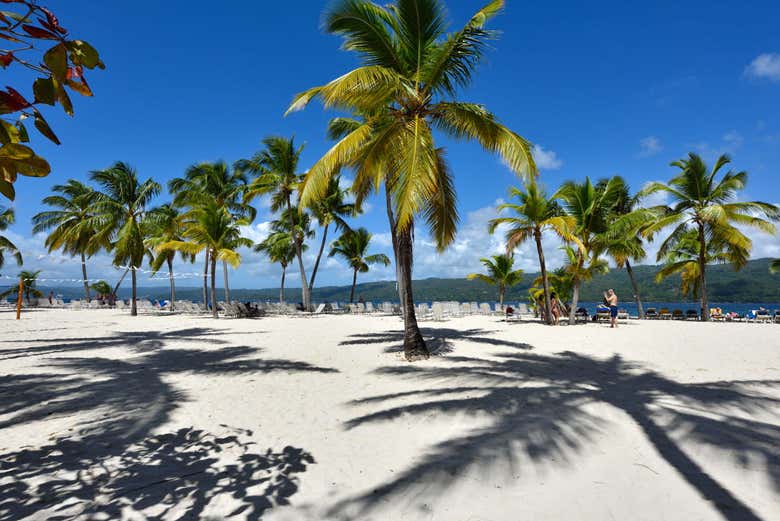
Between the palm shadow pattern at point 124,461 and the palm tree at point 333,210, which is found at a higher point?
the palm tree at point 333,210

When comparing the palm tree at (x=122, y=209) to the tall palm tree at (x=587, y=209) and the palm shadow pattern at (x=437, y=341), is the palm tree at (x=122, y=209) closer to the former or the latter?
the palm shadow pattern at (x=437, y=341)

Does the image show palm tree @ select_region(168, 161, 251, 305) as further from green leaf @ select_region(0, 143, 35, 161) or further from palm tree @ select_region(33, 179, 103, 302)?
green leaf @ select_region(0, 143, 35, 161)

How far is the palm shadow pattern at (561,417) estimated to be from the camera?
336 centimetres

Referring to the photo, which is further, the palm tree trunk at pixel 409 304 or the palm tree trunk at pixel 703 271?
the palm tree trunk at pixel 703 271

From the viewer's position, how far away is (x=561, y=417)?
4.74 metres

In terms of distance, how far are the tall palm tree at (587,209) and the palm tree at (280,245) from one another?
19.5m

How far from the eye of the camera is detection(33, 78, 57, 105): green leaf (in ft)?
3.67

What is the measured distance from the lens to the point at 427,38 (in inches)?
324

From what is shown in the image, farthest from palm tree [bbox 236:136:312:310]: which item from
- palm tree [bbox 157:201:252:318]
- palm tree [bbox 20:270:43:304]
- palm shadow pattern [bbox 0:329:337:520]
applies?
palm tree [bbox 20:270:43:304]

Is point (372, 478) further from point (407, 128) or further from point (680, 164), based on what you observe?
point (680, 164)

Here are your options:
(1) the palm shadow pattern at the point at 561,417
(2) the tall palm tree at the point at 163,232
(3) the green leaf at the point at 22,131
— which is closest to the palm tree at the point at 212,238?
(2) the tall palm tree at the point at 163,232

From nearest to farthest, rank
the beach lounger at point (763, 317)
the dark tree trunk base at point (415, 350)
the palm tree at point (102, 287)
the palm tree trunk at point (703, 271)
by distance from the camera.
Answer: the dark tree trunk base at point (415, 350) < the palm tree trunk at point (703, 271) < the beach lounger at point (763, 317) < the palm tree at point (102, 287)

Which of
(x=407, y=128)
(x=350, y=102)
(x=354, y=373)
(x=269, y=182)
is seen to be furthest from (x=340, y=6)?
(x=269, y=182)

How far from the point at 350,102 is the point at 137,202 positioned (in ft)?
72.8
